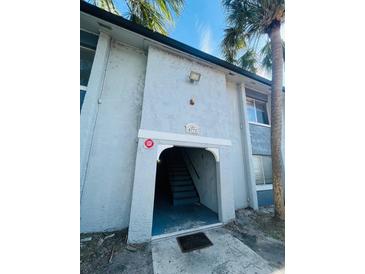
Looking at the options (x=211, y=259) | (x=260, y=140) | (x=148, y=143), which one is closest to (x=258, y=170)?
(x=260, y=140)

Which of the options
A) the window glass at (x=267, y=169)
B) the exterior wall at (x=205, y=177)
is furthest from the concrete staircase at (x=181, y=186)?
the window glass at (x=267, y=169)

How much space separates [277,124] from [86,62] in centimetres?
749

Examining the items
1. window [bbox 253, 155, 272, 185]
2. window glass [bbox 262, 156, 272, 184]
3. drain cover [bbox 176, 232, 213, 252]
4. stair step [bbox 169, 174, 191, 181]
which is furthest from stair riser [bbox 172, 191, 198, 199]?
window glass [bbox 262, 156, 272, 184]

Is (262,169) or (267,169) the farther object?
(267,169)

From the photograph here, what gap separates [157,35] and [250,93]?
614cm

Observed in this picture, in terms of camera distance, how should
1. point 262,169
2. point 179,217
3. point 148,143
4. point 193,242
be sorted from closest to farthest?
point 193,242 < point 148,143 < point 179,217 < point 262,169

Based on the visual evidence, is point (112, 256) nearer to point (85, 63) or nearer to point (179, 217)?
point (179, 217)

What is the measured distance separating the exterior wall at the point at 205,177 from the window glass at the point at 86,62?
5.30 metres

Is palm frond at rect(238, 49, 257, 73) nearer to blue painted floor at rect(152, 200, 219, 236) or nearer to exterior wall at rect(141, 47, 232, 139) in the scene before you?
exterior wall at rect(141, 47, 232, 139)

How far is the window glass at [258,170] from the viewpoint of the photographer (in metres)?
7.36

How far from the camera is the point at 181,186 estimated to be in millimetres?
7242

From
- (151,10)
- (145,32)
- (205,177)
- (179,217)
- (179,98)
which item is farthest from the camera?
(205,177)

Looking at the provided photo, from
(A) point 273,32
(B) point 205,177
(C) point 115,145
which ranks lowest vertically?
(B) point 205,177
